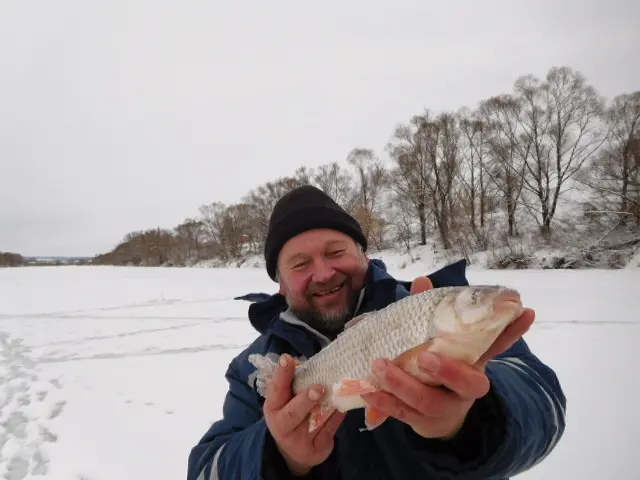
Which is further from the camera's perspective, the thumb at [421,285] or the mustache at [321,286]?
the mustache at [321,286]

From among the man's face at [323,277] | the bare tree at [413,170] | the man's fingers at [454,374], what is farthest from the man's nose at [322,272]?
the bare tree at [413,170]

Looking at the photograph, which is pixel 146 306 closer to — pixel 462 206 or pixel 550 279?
pixel 550 279

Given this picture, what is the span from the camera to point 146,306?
13297 mm

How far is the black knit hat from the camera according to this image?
2.21 metres

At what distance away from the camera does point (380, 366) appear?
3.82 ft

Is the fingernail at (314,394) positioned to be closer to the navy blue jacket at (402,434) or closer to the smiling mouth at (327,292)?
the navy blue jacket at (402,434)

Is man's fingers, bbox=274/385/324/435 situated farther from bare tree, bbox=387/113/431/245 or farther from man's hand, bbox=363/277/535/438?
bare tree, bbox=387/113/431/245

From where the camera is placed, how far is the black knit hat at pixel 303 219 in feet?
7.24

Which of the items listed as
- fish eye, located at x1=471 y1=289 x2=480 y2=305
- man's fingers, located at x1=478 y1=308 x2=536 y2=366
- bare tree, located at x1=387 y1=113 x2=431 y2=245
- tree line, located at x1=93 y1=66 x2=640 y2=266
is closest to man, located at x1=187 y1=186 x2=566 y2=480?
man's fingers, located at x1=478 y1=308 x2=536 y2=366

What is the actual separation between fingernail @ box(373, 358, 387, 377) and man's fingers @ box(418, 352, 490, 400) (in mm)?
104

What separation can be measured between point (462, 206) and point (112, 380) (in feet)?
81.6

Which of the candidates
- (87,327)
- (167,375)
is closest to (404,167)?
(87,327)

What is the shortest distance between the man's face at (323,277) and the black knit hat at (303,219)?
41 mm

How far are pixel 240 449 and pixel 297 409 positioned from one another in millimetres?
378
